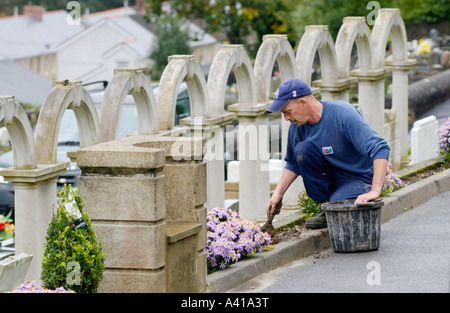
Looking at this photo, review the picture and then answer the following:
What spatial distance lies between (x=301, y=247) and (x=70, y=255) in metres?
2.94

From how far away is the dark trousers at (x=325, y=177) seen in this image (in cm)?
879

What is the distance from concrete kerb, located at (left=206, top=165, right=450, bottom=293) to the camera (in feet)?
25.7

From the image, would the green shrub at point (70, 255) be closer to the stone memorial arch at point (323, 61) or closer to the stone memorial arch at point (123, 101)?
the stone memorial arch at point (123, 101)

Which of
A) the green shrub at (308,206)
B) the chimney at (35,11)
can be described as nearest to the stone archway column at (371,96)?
the green shrub at (308,206)

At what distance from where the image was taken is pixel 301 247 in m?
8.84

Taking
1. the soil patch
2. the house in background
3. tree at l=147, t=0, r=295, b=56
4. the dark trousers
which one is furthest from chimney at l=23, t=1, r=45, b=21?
the dark trousers

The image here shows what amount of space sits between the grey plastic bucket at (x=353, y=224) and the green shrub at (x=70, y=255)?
8.64 ft

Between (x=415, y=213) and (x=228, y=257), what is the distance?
3.21 metres

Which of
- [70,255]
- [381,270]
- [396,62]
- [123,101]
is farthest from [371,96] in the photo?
[70,255]

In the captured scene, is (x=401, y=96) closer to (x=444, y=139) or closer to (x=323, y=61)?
(x=444, y=139)

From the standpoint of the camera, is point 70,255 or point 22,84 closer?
point 70,255

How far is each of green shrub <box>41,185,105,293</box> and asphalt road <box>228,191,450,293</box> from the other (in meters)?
1.59

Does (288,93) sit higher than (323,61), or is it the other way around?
(323,61)

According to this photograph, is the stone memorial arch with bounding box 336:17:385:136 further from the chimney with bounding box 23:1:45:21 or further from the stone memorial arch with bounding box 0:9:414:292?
the chimney with bounding box 23:1:45:21
